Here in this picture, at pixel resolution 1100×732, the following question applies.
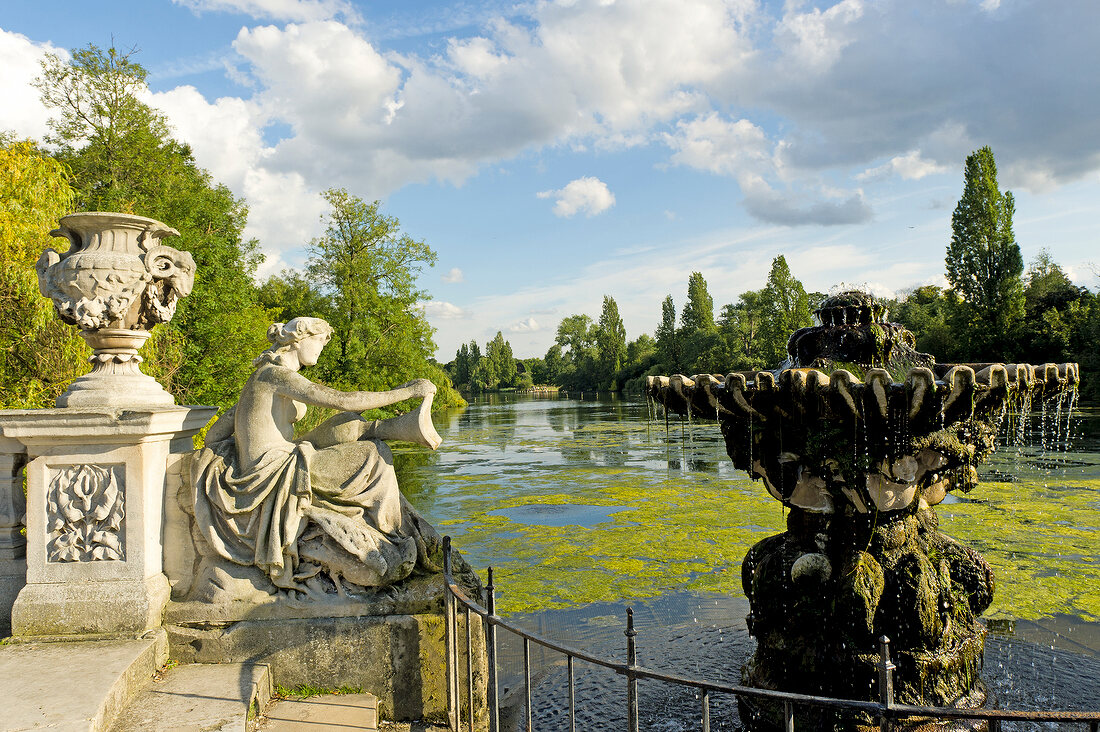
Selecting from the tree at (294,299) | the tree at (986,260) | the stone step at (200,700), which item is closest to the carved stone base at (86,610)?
the stone step at (200,700)

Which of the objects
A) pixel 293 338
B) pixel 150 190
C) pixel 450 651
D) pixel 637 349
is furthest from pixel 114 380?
pixel 637 349

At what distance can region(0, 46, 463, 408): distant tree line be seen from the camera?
11.3 m

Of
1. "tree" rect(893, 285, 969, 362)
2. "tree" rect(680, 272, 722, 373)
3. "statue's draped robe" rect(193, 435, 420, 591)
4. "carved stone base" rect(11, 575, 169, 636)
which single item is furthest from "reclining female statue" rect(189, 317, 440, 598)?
"tree" rect(680, 272, 722, 373)

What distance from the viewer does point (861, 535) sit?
487cm

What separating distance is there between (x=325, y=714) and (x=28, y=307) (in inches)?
426

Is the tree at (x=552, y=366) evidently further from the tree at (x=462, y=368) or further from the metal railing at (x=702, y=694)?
the metal railing at (x=702, y=694)

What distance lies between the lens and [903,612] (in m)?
4.67

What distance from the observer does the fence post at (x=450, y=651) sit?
351cm

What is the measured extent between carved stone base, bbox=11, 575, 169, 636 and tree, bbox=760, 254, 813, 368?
4645 cm

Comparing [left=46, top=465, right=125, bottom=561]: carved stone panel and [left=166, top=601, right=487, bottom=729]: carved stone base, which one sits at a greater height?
[left=46, top=465, right=125, bottom=561]: carved stone panel

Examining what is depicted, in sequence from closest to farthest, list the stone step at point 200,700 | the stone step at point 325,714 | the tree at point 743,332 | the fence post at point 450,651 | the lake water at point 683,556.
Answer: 1. the stone step at point 200,700
2. the stone step at point 325,714
3. the fence post at point 450,651
4. the lake water at point 683,556
5. the tree at point 743,332

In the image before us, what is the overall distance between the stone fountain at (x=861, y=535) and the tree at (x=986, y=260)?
132ft

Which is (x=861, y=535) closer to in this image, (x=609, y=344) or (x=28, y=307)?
(x=28, y=307)

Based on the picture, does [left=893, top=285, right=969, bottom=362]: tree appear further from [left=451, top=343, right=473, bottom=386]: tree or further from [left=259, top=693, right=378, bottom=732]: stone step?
[left=451, top=343, right=473, bottom=386]: tree
